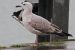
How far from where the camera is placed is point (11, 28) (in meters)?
5.40

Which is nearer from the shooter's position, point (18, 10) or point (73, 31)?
point (18, 10)

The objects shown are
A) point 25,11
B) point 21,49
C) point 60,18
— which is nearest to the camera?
point 21,49

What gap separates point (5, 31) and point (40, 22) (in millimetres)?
1184

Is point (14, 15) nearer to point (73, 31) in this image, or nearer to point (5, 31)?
point (5, 31)

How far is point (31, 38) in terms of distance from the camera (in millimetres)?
5238

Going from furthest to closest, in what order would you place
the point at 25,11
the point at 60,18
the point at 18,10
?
1. the point at 60,18
2. the point at 18,10
3. the point at 25,11

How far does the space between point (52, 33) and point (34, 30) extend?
1.15ft

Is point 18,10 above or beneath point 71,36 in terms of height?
above

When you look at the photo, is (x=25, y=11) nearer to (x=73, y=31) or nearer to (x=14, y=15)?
(x=14, y=15)

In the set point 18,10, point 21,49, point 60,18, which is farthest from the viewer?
point 60,18

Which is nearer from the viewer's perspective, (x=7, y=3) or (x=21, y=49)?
(x=21, y=49)

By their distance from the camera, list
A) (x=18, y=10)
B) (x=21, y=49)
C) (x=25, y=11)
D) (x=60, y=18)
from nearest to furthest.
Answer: (x=21, y=49) < (x=25, y=11) < (x=18, y=10) < (x=60, y=18)

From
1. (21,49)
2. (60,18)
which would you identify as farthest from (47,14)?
(21,49)

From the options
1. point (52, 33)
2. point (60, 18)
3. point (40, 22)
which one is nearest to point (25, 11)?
point (40, 22)
